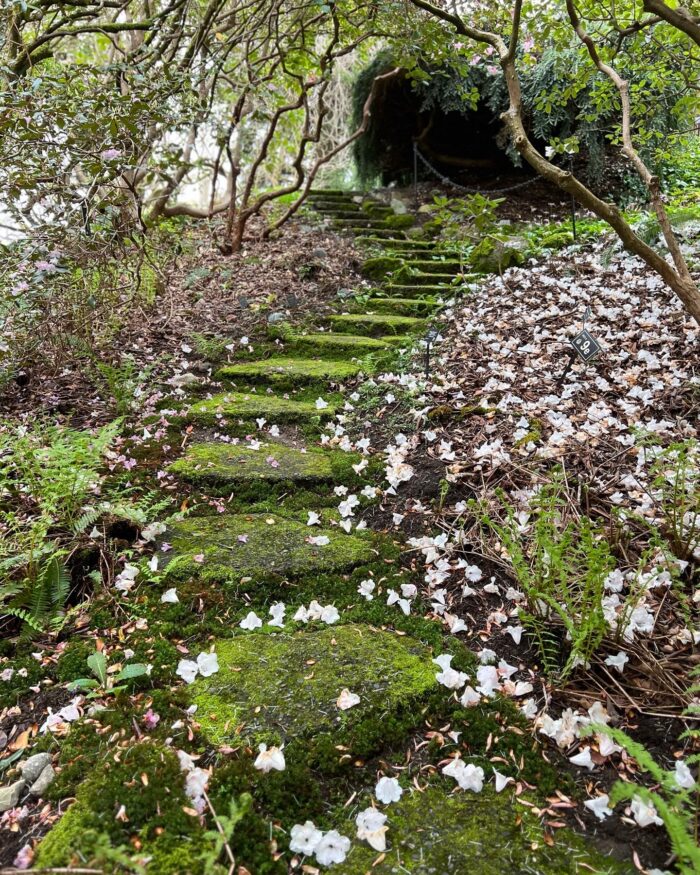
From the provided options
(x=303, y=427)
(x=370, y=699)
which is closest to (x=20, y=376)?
(x=303, y=427)

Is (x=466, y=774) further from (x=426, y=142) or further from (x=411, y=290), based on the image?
(x=426, y=142)

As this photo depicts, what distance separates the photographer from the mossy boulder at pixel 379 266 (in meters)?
6.05

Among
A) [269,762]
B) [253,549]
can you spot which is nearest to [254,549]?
[253,549]

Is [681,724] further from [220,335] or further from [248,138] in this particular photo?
[248,138]

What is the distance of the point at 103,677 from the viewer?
1670 mm

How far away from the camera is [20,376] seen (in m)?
3.60

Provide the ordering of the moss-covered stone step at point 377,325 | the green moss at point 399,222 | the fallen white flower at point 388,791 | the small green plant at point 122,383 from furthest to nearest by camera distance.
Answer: the green moss at point 399,222 → the moss-covered stone step at point 377,325 → the small green plant at point 122,383 → the fallen white flower at point 388,791

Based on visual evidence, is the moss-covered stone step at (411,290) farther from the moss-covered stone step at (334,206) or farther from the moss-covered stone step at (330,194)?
the moss-covered stone step at (330,194)

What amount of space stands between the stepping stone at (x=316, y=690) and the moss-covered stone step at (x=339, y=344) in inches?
111

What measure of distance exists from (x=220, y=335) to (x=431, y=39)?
2.91 meters

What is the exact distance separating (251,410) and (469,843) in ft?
8.65

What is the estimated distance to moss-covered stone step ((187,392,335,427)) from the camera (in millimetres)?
3393

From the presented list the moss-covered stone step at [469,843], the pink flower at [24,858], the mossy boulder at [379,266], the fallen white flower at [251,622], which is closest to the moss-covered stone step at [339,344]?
the mossy boulder at [379,266]

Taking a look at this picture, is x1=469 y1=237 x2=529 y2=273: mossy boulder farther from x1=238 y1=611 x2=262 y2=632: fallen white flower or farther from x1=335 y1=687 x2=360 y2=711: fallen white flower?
x1=335 y1=687 x2=360 y2=711: fallen white flower
